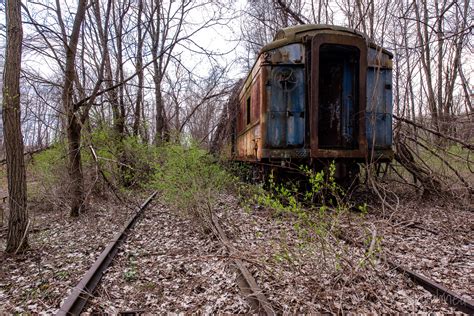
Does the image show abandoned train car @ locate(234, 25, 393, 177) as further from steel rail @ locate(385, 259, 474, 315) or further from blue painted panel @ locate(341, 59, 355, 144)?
steel rail @ locate(385, 259, 474, 315)

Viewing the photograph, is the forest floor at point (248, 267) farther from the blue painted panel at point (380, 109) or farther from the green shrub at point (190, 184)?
the blue painted panel at point (380, 109)

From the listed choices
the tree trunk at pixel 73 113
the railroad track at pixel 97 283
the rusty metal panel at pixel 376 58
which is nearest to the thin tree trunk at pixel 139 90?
the tree trunk at pixel 73 113

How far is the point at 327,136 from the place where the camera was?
27.0ft

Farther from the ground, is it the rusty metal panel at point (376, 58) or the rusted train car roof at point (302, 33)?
the rusted train car roof at point (302, 33)

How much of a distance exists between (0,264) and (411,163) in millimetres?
8723

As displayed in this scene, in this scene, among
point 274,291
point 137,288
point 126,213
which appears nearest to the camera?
point 274,291

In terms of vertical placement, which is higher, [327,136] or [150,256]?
[327,136]

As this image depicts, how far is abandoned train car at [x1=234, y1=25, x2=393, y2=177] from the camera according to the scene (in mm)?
7266

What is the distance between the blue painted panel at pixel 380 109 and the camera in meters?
7.64

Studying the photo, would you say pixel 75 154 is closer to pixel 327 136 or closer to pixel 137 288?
pixel 137 288

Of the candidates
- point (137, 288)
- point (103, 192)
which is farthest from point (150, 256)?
point (103, 192)

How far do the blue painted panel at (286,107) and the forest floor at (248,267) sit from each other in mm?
1824

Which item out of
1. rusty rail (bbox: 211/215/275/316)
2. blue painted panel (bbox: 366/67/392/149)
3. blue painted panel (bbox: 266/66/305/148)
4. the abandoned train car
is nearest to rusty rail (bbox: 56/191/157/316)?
rusty rail (bbox: 211/215/275/316)

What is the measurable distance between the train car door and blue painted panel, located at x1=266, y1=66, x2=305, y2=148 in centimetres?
85
